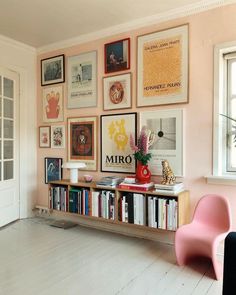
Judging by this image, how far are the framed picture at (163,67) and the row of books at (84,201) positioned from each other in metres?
1.17

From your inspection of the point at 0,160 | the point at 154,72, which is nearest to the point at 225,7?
the point at 154,72

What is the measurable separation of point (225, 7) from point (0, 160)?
10.4 feet

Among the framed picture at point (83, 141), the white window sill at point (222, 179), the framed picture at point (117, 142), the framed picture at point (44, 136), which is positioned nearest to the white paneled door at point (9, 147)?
the framed picture at point (44, 136)

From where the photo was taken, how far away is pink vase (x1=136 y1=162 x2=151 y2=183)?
9.41ft

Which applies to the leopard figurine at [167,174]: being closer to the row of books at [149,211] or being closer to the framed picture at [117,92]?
the row of books at [149,211]

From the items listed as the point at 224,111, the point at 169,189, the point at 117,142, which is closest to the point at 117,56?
the point at 117,142

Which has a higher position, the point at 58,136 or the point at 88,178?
the point at 58,136

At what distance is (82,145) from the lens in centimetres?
356

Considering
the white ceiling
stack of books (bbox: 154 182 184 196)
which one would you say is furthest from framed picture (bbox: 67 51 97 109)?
stack of books (bbox: 154 182 184 196)

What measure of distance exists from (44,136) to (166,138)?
75.7 inches

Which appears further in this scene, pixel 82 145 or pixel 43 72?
pixel 43 72

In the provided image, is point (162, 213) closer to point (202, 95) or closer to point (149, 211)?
point (149, 211)

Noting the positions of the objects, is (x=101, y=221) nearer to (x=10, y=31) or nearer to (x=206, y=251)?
(x=206, y=251)

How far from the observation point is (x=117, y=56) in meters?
3.25
